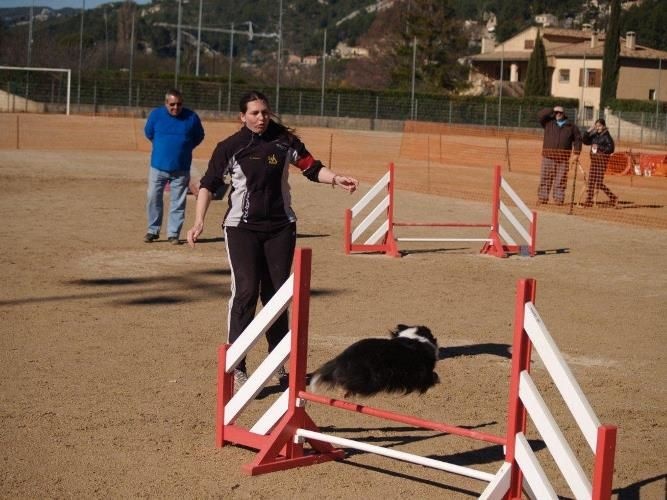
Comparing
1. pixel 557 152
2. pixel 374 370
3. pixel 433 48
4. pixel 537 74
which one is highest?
pixel 433 48

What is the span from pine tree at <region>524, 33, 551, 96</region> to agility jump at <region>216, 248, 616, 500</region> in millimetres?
73660

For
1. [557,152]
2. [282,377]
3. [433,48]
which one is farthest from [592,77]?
[282,377]

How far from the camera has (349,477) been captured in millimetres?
5520

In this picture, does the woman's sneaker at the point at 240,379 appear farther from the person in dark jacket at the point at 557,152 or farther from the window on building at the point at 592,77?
the window on building at the point at 592,77

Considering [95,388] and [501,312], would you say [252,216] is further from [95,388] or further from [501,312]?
[501,312]

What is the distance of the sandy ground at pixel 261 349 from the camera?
5.50m

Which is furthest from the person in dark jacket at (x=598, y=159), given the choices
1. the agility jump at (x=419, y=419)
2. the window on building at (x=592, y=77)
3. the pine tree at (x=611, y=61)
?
the window on building at (x=592, y=77)

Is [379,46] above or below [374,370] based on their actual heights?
above

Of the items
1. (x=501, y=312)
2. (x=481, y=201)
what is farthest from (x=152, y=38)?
(x=501, y=312)

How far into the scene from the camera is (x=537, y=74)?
255 feet

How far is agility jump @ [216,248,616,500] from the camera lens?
4.44 m

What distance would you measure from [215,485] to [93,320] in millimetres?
4145

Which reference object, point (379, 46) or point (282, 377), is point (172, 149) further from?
point (379, 46)

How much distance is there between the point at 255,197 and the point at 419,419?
76.2 inches
